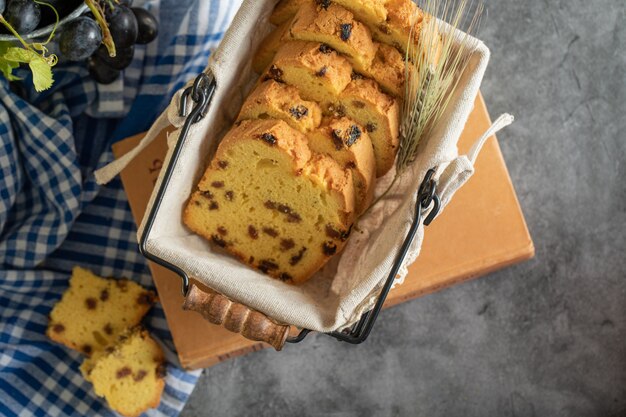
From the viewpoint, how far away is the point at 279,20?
5.92 ft

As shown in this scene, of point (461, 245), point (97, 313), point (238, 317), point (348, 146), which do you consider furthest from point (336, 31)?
point (97, 313)

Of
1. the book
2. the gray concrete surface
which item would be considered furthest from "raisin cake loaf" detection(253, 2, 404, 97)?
the gray concrete surface

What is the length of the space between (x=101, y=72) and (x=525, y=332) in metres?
1.67

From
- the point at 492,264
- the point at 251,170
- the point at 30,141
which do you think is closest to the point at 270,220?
the point at 251,170

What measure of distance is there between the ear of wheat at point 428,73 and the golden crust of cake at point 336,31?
11 cm

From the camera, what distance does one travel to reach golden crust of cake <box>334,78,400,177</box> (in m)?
1.64

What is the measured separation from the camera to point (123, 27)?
189 centimetres

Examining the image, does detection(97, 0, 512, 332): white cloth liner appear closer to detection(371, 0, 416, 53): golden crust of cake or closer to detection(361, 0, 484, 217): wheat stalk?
detection(361, 0, 484, 217): wheat stalk

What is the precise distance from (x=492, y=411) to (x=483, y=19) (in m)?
1.39

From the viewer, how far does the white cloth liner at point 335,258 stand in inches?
64.1

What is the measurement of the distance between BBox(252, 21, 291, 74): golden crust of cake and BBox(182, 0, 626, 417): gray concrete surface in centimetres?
97

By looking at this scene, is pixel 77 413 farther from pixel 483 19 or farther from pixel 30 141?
pixel 483 19

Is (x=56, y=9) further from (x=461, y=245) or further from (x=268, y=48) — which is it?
(x=461, y=245)

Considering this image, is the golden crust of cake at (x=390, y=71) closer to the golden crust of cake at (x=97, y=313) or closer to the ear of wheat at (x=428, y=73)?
the ear of wheat at (x=428, y=73)
